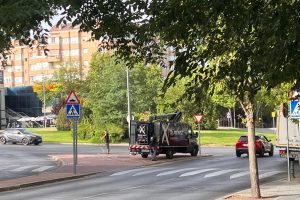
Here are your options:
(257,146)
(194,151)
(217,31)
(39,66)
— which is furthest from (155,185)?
(39,66)

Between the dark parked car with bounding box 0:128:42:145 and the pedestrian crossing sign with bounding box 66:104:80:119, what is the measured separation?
29.8m

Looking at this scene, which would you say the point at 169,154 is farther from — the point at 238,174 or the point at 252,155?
the point at 252,155

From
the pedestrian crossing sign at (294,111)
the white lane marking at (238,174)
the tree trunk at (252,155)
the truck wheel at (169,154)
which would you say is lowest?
the white lane marking at (238,174)

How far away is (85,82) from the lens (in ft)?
267

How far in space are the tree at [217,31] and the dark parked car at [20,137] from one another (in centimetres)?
4548

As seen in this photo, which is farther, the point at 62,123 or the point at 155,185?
the point at 62,123

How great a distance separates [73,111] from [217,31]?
16412 millimetres

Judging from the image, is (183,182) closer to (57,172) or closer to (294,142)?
(57,172)

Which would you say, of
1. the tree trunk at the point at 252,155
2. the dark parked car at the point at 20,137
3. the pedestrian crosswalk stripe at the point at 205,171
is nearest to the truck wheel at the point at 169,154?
the pedestrian crosswalk stripe at the point at 205,171

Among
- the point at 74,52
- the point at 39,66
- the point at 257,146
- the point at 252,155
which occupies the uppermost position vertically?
the point at 74,52

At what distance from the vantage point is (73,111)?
2166 centimetres

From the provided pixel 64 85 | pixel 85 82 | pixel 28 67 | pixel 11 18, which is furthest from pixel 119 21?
pixel 28 67

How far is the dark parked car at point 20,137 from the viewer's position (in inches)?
1986

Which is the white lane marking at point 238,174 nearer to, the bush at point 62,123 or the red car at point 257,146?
the red car at point 257,146
